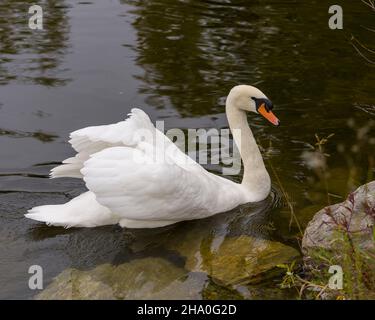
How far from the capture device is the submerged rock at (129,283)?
5.27 m

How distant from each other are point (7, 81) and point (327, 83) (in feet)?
14.2

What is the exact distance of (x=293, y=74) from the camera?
33.4 feet

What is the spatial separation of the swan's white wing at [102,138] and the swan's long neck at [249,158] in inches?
37.3

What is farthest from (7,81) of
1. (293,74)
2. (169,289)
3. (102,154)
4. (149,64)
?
(169,289)

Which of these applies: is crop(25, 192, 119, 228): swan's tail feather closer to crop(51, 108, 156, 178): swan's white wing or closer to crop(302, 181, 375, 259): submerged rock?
crop(51, 108, 156, 178): swan's white wing

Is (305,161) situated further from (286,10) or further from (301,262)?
(286,10)

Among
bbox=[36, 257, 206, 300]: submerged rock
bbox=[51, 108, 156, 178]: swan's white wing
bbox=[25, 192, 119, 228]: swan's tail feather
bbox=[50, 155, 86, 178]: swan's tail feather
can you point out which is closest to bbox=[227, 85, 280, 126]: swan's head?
bbox=[51, 108, 156, 178]: swan's white wing

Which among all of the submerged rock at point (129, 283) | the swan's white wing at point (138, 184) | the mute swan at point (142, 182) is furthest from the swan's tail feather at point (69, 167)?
the submerged rock at point (129, 283)

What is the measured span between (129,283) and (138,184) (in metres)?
0.79

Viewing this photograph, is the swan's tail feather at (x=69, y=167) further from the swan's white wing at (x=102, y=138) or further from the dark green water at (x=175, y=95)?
the dark green water at (x=175, y=95)

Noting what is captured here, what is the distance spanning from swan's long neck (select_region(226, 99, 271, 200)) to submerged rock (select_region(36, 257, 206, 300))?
1.44 m

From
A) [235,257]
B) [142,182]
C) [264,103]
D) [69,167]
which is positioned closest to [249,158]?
[264,103]

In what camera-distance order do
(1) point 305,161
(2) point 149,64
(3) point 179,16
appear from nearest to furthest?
(1) point 305,161
(2) point 149,64
(3) point 179,16

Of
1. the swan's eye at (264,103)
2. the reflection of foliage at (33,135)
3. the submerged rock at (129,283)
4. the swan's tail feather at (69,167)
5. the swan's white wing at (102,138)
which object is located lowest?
the submerged rock at (129,283)
